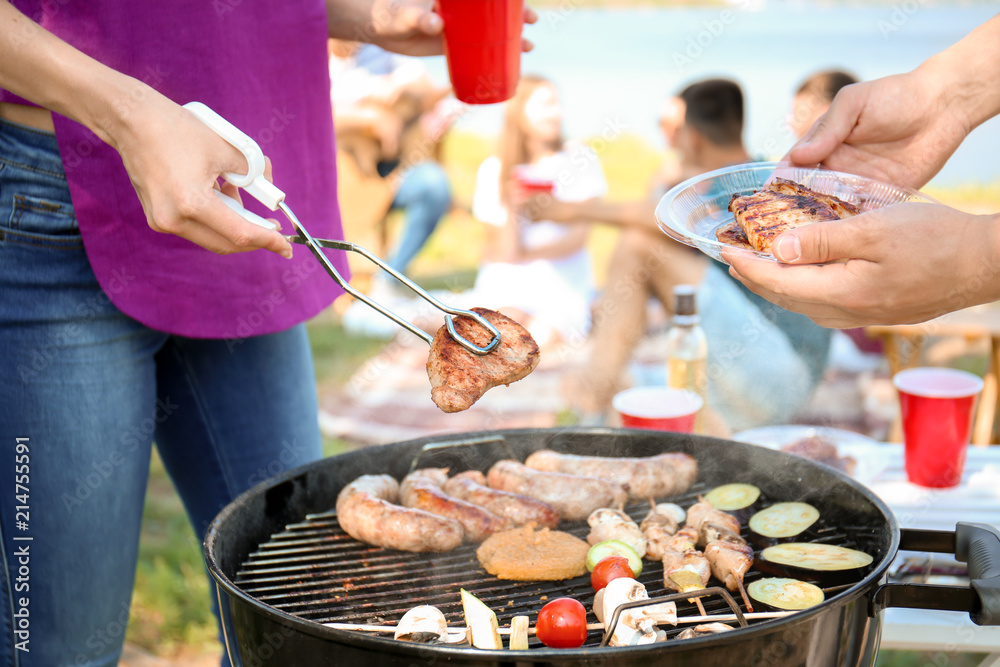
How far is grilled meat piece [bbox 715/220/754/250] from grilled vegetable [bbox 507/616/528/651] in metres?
0.89

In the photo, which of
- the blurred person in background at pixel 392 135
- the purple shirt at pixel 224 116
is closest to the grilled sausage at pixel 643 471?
the purple shirt at pixel 224 116

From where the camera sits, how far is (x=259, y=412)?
2.15 metres

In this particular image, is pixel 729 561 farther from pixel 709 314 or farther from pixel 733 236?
pixel 709 314

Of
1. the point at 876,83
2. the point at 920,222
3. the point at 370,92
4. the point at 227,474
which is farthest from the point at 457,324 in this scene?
the point at 370,92

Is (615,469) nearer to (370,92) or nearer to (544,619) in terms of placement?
(544,619)

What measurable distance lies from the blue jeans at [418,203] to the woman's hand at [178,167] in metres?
6.11

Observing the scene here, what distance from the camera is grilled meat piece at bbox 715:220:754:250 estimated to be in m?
1.72

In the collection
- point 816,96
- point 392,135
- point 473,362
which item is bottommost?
point 473,362

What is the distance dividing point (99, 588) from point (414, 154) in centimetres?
570

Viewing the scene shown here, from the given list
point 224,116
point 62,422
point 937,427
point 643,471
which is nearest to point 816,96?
point 937,427

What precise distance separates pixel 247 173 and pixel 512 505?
3.65 feet

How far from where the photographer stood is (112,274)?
5.85ft

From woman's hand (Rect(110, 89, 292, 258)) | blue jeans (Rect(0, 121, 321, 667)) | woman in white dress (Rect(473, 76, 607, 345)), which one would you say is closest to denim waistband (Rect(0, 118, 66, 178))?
blue jeans (Rect(0, 121, 321, 667))

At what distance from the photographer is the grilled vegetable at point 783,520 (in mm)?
2023
